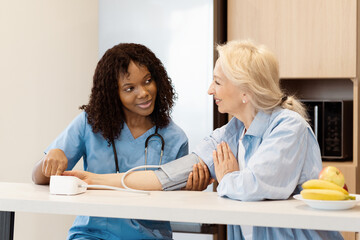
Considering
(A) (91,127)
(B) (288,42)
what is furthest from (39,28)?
(B) (288,42)

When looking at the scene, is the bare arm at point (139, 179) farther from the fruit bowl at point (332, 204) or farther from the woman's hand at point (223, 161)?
the fruit bowl at point (332, 204)

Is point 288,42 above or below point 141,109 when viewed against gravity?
above

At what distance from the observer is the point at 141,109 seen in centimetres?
185

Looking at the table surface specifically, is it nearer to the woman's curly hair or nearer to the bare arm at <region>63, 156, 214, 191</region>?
the bare arm at <region>63, 156, 214, 191</region>

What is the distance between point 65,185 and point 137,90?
53 centimetres

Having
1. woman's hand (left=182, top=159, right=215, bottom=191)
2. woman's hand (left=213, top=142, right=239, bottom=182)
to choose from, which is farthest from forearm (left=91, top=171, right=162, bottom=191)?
woman's hand (left=213, top=142, right=239, bottom=182)

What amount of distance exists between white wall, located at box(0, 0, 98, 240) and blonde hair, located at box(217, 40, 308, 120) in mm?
1289

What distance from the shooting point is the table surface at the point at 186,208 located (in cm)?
116

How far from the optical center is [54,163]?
164 cm

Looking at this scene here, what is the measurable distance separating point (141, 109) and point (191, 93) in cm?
84

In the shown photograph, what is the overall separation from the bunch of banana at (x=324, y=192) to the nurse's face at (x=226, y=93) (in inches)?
17.8

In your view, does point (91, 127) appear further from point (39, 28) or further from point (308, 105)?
point (308, 105)

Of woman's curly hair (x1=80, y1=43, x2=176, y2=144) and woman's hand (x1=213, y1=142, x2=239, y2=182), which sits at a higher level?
woman's curly hair (x1=80, y1=43, x2=176, y2=144)

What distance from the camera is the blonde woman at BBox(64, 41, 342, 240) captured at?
1.39 metres
